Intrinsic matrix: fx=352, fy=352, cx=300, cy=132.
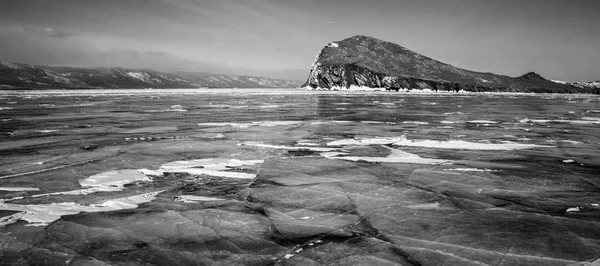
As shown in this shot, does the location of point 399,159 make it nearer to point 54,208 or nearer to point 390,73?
point 54,208

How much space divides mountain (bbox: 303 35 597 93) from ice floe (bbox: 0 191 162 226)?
140428 mm

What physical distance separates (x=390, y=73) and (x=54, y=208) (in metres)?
154

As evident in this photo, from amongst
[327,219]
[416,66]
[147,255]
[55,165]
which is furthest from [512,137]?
[416,66]

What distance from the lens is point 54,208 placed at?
4.68m

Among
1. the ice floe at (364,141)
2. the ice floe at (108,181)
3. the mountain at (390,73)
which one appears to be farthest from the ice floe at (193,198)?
the mountain at (390,73)

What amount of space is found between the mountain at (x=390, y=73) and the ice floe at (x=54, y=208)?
140 meters

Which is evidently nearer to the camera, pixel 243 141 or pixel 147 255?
pixel 147 255

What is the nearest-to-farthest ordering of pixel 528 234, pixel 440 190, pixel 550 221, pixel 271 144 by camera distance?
pixel 528 234
pixel 550 221
pixel 440 190
pixel 271 144

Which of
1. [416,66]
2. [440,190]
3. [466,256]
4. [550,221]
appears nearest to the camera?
[466,256]

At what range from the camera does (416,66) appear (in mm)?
170625

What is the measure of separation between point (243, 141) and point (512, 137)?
8.70 metres

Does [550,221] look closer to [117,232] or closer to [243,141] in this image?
[117,232]

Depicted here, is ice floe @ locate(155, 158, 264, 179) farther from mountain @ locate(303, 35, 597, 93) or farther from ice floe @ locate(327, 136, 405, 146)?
mountain @ locate(303, 35, 597, 93)

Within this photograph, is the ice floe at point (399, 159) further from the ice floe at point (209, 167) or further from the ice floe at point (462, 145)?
the ice floe at point (209, 167)
